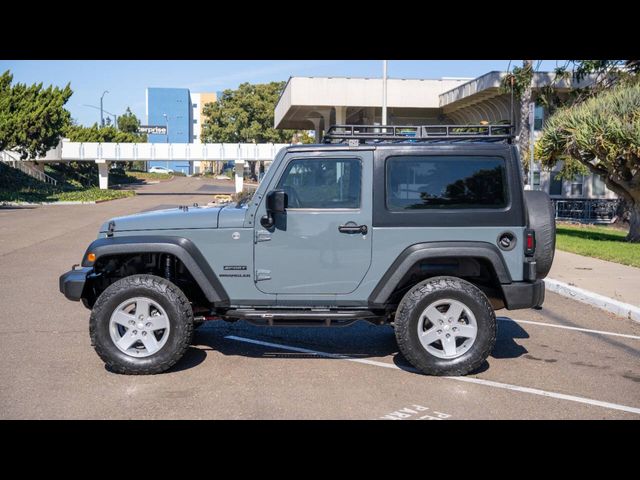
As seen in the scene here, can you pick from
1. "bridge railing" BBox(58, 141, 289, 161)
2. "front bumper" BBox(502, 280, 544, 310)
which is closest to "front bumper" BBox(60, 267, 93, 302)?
"front bumper" BBox(502, 280, 544, 310)

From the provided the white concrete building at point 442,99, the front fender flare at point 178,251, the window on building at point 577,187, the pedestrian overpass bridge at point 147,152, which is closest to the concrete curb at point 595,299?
the front fender flare at point 178,251

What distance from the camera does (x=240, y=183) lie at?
5369 centimetres

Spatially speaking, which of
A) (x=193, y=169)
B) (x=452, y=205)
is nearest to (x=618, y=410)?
(x=452, y=205)

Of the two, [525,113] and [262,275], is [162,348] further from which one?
[525,113]

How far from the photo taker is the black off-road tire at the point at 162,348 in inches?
241

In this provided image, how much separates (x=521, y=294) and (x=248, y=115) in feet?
259

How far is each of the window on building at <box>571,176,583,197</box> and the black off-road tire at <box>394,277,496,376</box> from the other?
23.2 meters

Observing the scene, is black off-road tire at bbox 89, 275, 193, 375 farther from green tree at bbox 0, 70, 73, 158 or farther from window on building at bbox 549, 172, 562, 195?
green tree at bbox 0, 70, 73, 158

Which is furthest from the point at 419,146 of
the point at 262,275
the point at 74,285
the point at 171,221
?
the point at 74,285

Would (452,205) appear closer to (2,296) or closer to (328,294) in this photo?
(328,294)

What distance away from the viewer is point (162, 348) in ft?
20.1

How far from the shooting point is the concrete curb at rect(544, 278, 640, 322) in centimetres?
873

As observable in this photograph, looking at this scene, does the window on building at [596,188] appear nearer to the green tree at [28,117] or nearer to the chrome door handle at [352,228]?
the chrome door handle at [352,228]
